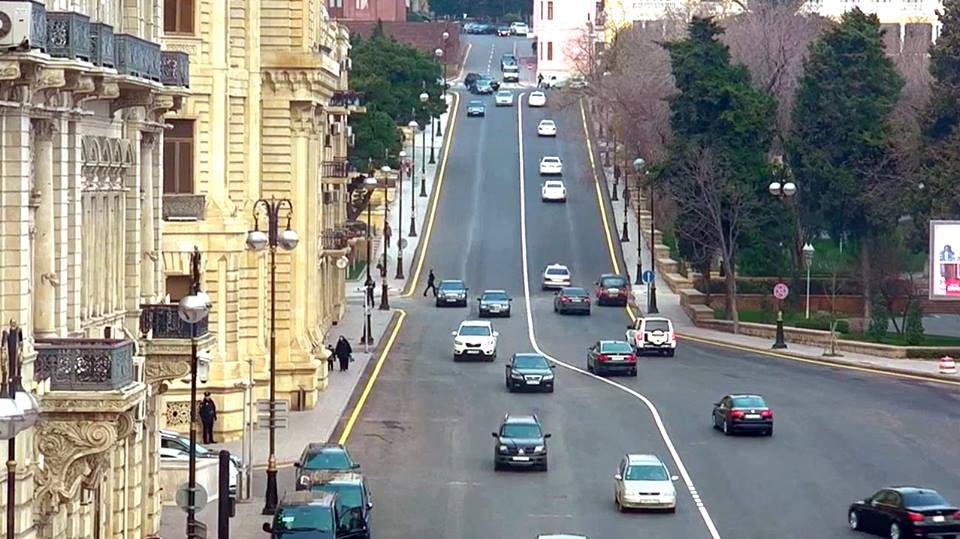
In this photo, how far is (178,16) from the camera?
55594mm

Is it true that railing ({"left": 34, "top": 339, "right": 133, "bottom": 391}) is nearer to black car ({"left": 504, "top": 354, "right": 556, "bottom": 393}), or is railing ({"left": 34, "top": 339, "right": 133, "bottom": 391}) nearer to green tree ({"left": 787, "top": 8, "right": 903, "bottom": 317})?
black car ({"left": 504, "top": 354, "right": 556, "bottom": 393})

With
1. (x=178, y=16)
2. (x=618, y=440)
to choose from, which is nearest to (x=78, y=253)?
(x=178, y=16)

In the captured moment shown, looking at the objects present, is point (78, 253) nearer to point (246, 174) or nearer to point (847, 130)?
point (246, 174)

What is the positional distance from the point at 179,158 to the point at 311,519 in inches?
723

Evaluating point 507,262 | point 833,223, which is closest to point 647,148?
point 507,262

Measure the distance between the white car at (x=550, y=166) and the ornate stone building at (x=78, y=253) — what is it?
103 m

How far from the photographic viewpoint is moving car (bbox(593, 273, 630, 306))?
319ft

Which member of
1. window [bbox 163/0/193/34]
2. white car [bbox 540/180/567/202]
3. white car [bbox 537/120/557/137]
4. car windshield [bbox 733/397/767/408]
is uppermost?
window [bbox 163/0/193/34]

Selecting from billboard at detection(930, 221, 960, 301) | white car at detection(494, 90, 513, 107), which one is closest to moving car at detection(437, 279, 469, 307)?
billboard at detection(930, 221, 960, 301)

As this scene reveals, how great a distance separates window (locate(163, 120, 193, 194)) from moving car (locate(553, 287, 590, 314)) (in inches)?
1538

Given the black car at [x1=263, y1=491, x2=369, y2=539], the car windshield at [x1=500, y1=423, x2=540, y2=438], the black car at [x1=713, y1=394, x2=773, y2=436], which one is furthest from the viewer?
the black car at [x1=713, y1=394, x2=773, y2=436]

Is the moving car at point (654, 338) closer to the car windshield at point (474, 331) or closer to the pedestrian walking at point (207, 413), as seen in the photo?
the car windshield at point (474, 331)

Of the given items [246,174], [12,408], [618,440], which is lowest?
[618,440]

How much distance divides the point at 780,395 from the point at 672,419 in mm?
6844
